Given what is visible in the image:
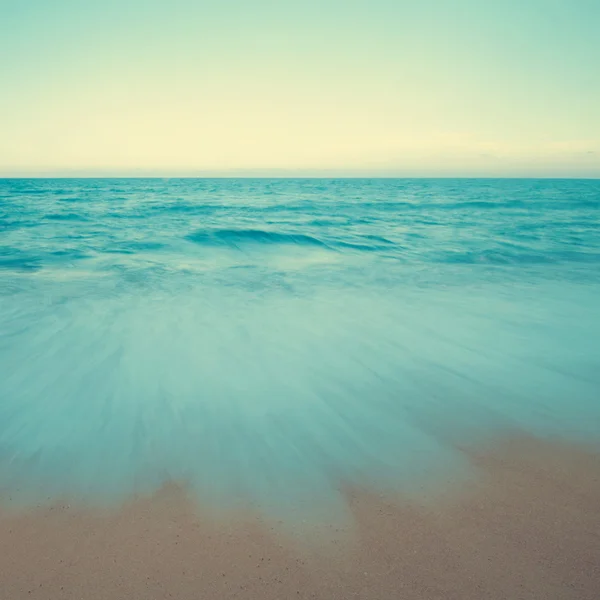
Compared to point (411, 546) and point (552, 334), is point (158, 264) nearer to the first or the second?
point (552, 334)

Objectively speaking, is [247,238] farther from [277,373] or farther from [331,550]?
[331,550]

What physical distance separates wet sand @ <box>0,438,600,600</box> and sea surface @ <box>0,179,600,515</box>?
8.9 inches

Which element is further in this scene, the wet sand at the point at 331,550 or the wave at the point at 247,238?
the wave at the point at 247,238

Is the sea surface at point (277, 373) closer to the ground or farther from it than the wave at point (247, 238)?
farther from it

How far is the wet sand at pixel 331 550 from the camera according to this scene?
97.2 inches

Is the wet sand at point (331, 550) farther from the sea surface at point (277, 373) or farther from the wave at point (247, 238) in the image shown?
the wave at point (247, 238)

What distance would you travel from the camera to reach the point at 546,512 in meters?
3.04

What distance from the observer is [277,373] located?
536 centimetres

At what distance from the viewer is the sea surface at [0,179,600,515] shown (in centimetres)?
351

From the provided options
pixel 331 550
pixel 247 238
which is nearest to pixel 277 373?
pixel 331 550

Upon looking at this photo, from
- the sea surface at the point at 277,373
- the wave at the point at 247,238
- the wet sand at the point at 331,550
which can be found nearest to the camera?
the wet sand at the point at 331,550

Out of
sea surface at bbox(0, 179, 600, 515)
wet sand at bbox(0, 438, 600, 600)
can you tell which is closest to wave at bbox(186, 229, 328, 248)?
sea surface at bbox(0, 179, 600, 515)

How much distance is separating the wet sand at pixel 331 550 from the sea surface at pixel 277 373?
8.9 inches

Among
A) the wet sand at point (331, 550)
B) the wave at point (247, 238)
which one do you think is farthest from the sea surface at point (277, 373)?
the wave at point (247, 238)
